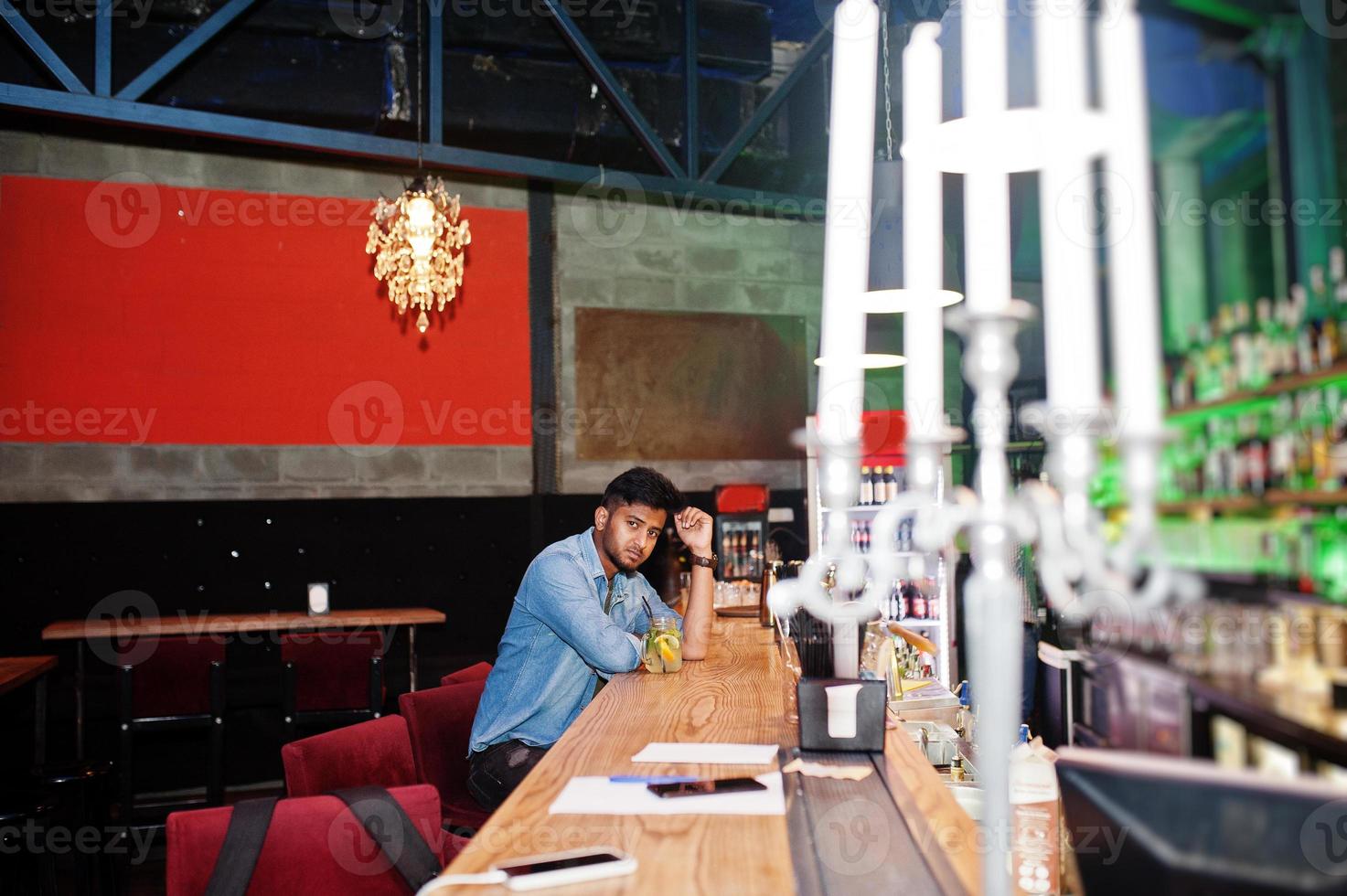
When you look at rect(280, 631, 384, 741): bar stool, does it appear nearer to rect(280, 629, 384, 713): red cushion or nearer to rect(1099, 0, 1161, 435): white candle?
rect(280, 629, 384, 713): red cushion

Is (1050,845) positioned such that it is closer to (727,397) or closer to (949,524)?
(949,524)

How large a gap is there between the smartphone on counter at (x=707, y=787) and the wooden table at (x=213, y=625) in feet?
14.1

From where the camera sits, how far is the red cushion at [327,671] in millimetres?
4980

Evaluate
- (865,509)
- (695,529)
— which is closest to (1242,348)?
(695,529)

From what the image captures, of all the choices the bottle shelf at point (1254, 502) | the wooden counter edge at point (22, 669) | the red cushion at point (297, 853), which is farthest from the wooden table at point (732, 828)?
the wooden counter edge at point (22, 669)

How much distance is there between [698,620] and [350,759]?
138 centimetres

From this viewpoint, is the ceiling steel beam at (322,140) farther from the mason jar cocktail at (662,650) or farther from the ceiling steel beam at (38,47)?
the mason jar cocktail at (662,650)

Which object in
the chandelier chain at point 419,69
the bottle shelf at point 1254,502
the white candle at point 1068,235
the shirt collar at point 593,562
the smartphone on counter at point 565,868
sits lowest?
the smartphone on counter at point 565,868

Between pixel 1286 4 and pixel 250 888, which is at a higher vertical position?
pixel 1286 4

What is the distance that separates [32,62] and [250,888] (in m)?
4.96

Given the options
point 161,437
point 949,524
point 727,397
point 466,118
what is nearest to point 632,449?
point 727,397

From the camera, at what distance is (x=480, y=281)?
695 cm

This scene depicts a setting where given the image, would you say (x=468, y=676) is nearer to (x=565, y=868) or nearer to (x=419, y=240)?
(x=565, y=868)

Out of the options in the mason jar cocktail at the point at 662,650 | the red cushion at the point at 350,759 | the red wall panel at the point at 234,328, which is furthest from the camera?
the red wall panel at the point at 234,328
